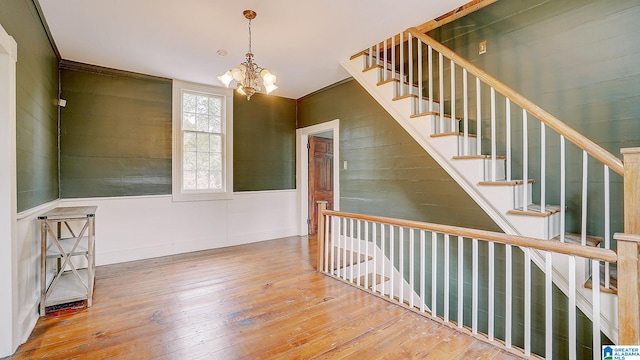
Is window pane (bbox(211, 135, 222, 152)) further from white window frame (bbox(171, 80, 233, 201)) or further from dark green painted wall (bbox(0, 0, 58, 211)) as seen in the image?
dark green painted wall (bbox(0, 0, 58, 211))

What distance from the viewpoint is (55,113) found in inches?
144

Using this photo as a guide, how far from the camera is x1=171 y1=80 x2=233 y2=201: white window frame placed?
4652 mm

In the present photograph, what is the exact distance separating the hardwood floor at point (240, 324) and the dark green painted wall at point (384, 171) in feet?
4.45

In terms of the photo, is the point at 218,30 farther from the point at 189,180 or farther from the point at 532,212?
the point at 532,212

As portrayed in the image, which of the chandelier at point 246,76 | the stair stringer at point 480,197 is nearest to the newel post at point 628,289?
the stair stringer at point 480,197

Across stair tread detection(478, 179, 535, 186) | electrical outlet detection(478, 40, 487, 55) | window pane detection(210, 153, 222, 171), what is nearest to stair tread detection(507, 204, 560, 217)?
stair tread detection(478, 179, 535, 186)

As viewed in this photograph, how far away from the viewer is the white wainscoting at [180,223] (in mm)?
4148

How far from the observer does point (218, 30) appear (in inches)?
124

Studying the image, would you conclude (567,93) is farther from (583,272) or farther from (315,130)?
(315,130)

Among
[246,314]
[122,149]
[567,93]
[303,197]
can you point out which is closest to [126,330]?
[246,314]

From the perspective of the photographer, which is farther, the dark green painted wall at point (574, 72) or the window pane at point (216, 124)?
the window pane at point (216, 124)

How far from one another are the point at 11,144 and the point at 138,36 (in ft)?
5.98

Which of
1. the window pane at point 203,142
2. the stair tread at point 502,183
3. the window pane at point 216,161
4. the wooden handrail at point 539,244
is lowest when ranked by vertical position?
the wooden handrail at point 539,244

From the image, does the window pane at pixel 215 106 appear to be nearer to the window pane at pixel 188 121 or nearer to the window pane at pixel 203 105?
the window pane at pixel 203 105
